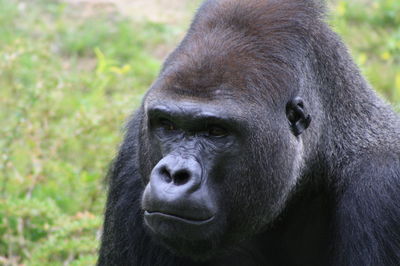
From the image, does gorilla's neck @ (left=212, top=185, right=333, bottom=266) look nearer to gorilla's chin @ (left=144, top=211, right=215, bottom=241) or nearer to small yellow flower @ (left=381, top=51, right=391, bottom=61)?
gorilla's chin @ (left=144, top=211, right=215, bottom=241)

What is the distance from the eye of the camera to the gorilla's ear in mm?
5348

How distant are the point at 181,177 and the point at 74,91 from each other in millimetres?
5877

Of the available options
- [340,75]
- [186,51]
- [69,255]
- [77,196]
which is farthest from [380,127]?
[77,196]

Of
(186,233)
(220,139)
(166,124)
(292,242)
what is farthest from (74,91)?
(186,233)

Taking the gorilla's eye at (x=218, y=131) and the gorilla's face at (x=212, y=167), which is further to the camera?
the gorilla's eye at (x=218, y=131)

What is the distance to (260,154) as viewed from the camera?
5184mm

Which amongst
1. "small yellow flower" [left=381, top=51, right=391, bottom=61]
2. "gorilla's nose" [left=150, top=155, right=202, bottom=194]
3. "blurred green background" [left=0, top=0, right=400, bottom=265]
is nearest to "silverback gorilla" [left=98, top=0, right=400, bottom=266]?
"gorilla's nose" [left=150, top=155, right=202, bottom=194]

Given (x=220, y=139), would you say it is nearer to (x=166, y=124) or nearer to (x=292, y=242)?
(x=166, y=124)

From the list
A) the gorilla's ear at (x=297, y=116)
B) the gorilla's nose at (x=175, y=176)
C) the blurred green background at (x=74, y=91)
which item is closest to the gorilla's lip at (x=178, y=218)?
the gorilla's nose at (x=175, y=176)

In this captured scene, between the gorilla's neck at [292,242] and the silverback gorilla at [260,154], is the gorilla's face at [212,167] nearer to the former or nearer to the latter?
the silverback gorilla at [260,154]

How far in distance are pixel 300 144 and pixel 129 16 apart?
24.8ft

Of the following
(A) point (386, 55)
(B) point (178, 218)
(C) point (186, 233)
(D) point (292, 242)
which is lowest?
(A) point (386, 55)

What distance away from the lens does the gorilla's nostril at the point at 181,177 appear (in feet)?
15.9

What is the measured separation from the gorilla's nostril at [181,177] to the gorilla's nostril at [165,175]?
0.04 metres
